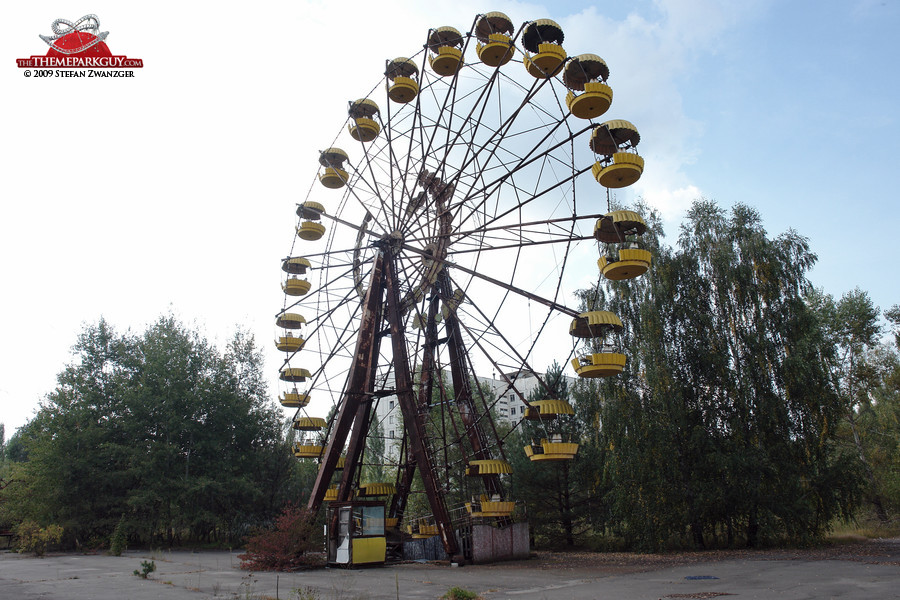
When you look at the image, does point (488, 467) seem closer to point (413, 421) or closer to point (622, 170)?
point (413, 421)

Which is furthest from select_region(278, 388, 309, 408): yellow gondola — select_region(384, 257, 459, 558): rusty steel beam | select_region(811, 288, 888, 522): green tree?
select_region(811, 288, 888, 522): green tree

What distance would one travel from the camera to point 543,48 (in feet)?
56.7

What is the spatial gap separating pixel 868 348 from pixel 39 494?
155ft

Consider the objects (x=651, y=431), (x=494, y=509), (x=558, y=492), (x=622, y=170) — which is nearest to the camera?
(x=622, y=170)

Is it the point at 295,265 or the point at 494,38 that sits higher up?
the point at 494,38

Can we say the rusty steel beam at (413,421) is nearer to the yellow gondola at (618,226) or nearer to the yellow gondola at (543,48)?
the yellow gondola at (618,226)

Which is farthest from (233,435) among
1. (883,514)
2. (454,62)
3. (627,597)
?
(883,514)

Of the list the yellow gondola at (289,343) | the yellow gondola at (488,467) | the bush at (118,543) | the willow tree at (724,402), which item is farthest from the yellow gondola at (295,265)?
the bush at (118,543)

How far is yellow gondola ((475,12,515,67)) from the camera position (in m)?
18.9

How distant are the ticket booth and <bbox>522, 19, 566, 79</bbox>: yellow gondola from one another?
14.6 meters

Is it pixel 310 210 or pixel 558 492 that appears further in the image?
pixel 558 492

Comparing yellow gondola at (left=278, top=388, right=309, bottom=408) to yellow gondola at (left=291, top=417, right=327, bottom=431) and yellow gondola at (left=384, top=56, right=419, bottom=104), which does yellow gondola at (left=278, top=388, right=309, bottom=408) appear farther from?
yellow gondola at (left=384, top=56, right=419, bottom=104)

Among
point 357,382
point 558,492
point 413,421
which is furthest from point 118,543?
point 558,492

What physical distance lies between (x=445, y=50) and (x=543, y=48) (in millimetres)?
4513
